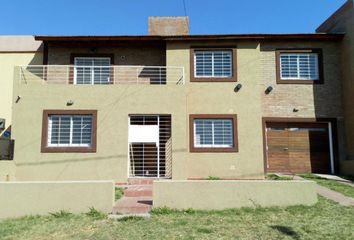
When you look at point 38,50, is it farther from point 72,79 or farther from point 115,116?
point 115,116

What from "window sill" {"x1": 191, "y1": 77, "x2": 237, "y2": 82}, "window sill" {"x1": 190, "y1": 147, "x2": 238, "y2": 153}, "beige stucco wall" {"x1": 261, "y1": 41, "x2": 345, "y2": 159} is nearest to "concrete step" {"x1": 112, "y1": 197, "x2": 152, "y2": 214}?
"window sill" {"x1": 190, "y1": 147, "x2": 238, "y2": 153}

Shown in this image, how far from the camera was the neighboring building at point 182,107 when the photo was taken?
13.9 meters

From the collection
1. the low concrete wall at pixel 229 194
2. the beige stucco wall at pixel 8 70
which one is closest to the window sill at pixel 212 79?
the low concrete wall at pixel 229 194

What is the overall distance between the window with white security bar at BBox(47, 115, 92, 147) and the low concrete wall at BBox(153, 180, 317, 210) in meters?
5.87

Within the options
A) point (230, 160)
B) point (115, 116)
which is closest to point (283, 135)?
point (230, 160)

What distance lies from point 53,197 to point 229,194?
470 centimetres

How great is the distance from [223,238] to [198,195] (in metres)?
2.38

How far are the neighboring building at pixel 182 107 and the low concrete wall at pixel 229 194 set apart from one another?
436 cm

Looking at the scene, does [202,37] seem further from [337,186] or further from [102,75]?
[337,186]

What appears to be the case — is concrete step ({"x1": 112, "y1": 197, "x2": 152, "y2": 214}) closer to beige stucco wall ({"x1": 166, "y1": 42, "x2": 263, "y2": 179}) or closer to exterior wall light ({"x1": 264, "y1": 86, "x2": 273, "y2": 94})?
beige stucco wall ({"x1": 166, "y1": 42, "x2": 263, "y2": 179})

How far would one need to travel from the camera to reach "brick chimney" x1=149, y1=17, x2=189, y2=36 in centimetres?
1942

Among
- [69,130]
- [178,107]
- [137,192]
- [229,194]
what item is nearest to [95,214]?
[137,192]

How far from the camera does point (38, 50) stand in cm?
1758

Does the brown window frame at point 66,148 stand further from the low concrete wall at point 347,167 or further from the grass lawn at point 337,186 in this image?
the low concrete wall at point 347,167
